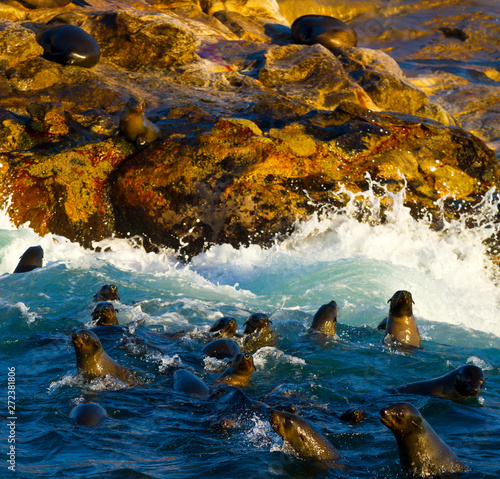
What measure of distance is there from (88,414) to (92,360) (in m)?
0.77

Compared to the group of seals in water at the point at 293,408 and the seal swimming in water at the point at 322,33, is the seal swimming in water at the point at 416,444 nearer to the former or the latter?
→ the group of seals in water at the point at 293,408

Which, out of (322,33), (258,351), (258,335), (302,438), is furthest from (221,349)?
(322,33)

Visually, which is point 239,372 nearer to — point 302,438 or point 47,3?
point 302,438

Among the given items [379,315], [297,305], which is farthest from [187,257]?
[379,315]

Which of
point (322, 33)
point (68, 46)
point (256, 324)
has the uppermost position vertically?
point (322, 33)

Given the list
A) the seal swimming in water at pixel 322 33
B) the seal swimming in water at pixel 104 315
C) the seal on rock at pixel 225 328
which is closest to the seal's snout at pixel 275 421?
the seal on rock at pixel 225 328

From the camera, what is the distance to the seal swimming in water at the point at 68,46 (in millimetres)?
12539

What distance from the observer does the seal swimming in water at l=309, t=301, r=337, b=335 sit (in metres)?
6.94

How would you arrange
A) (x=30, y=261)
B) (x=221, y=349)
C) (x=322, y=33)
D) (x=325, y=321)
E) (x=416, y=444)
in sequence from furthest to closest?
1. (x=322, y=33)
2. (x=30, y=261)
3. (x=325, y=321)
4. (x=221, y=349)
5. (x=416, y=444)

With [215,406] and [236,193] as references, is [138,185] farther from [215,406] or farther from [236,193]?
[215,406]

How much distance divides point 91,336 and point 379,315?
4.24 m

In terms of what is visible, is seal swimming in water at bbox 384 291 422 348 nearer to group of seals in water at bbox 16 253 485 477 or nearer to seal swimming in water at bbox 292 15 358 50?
group of seals in water at bbox 16 253 485 477

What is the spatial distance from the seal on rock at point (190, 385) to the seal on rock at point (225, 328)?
3.80 ft

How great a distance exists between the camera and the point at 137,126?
419 inches
